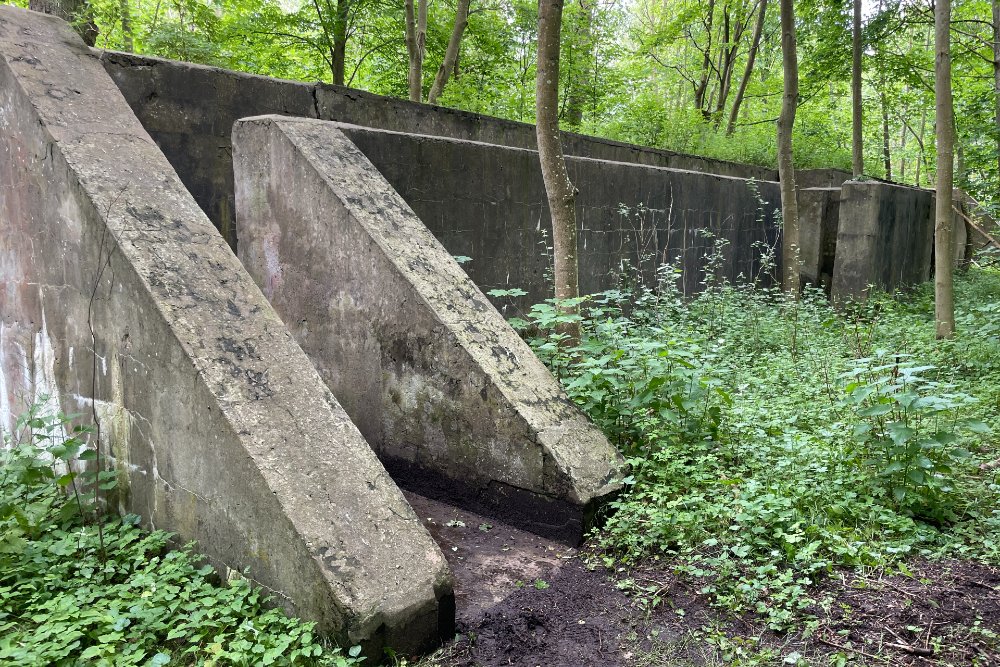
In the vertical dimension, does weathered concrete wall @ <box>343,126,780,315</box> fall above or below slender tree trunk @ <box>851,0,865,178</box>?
below

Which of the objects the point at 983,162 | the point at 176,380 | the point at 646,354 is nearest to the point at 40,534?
the point at 176,380

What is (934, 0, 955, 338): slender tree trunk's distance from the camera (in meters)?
6.30

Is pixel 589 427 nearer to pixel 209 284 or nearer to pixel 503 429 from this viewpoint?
pixel 503 429

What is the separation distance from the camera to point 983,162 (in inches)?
393

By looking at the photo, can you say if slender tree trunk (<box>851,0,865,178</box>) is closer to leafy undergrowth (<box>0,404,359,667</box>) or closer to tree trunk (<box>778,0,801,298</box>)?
tree trunk (<box>778,0,801,298</box>)

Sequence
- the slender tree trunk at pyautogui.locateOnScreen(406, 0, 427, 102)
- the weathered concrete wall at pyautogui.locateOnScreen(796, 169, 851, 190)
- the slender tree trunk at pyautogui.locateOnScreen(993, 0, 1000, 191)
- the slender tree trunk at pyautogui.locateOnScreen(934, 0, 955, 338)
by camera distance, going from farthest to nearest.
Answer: the weathered concrete wall at pyautogui.locateOnScreen(796, 169, 851, 190)
the slender tree trunk at pyautogui.locateOnScreen(406, 0, 427, 102)
the slender tree trunk at pyautogui.locateOnScreen(993, 0, 1000, 191)
the slender tree trunk at pyautogui.locateOnScreen(934, 0, 955, 338)

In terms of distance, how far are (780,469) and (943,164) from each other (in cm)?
457

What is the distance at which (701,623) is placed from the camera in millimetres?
2779

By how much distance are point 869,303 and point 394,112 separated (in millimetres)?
6708

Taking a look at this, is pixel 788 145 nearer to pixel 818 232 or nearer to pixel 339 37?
pixel 818 232

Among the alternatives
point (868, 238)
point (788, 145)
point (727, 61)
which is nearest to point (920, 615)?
point (788, 145)

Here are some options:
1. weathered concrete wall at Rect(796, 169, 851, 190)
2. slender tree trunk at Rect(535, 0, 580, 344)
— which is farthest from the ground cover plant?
weathered concrete wall at Rect(796, 169, 851, 190)

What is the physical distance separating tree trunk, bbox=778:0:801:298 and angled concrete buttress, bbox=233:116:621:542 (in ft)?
17.9

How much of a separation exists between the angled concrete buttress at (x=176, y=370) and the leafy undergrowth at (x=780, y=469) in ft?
3.98
